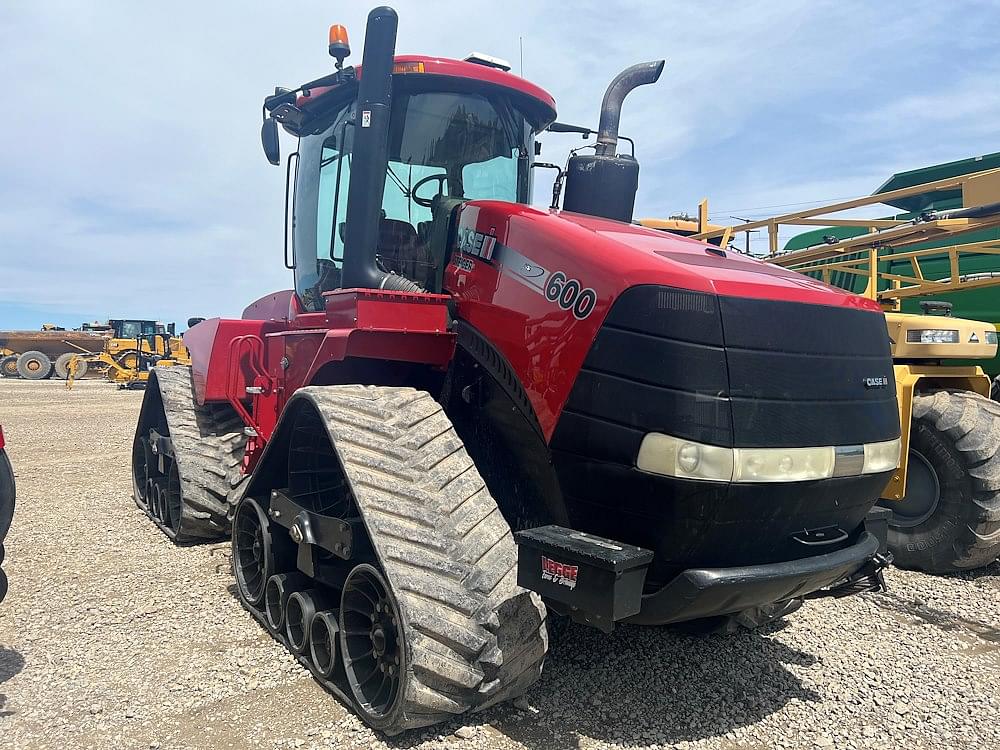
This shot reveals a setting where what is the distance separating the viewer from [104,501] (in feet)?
23.4

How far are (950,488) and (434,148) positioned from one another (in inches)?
158

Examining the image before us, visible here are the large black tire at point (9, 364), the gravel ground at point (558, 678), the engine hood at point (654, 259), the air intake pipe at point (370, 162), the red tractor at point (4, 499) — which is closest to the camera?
the engine hood at point (654, 259)

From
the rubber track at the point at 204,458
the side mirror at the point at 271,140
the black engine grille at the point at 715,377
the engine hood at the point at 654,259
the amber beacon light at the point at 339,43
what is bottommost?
the rubber track at the point at 204,458

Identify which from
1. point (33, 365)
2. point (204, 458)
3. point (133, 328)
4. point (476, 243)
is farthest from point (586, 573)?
point (33, 365)

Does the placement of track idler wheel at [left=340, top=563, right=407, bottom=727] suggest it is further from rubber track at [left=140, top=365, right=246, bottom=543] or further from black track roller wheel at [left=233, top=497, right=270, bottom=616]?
rubber track at [left=140, top=365, right=246, bottom=543]

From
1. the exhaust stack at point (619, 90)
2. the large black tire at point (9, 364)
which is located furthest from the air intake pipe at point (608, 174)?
the large black tire at point (9, 364)

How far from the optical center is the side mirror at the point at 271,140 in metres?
4.66

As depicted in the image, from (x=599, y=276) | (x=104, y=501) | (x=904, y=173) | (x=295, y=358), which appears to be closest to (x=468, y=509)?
(x=599, y=276)

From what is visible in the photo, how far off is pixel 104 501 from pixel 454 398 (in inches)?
198

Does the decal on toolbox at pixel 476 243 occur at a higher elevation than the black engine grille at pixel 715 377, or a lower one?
higher

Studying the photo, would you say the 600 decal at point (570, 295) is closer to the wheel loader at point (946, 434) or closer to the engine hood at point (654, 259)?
the engine hood at point (654, 259)

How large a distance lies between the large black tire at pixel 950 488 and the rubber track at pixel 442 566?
356cm

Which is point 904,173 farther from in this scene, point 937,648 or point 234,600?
point 234,600

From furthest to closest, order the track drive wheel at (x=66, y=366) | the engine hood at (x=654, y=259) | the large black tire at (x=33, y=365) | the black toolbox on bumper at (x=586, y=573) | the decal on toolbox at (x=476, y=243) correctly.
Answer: the large black tire at (x=33, y=365), the track drive wheel at (x=66, y=366), the decal on toolbox at (x=476, y=243), the engine hood at (x=654, y=259), the black toolbox on bumper at (x=586, y=573)
